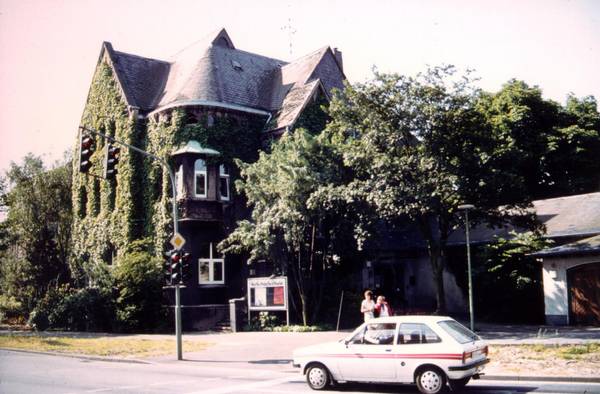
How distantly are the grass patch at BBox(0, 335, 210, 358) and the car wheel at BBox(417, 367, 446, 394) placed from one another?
404 inches

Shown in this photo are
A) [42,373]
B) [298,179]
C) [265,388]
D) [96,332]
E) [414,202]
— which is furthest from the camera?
[96,332]

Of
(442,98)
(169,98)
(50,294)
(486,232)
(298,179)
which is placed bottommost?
(50,294)

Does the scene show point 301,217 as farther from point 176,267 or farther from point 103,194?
point 103,194

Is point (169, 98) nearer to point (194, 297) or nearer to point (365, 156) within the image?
point (194, 297)

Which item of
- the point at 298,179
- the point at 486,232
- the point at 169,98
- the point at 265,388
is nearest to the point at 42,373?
the point at 265,388

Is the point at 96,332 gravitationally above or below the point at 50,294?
below

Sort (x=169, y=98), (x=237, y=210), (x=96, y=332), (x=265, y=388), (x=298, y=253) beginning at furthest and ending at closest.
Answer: (x=169, y=98) → (x=237, y=210) → (x=96, y=332) → (x=298, y=253) → (x=265, y=388)

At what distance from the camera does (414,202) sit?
810 inches

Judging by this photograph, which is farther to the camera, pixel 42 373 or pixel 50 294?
pixel 50 294

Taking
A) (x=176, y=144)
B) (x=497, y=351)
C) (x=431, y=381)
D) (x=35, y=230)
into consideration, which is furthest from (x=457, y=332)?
(x=35, y=230)

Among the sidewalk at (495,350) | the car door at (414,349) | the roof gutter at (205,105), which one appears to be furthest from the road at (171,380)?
the roof gutter at (205,105)

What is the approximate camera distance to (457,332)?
11211mm

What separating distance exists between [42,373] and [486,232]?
75.2 ft

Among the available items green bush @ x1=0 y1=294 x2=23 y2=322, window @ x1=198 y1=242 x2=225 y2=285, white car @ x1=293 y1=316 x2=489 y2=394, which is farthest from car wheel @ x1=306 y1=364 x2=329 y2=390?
green bush @ x1=0 y1=294 x2=23 y2=322
